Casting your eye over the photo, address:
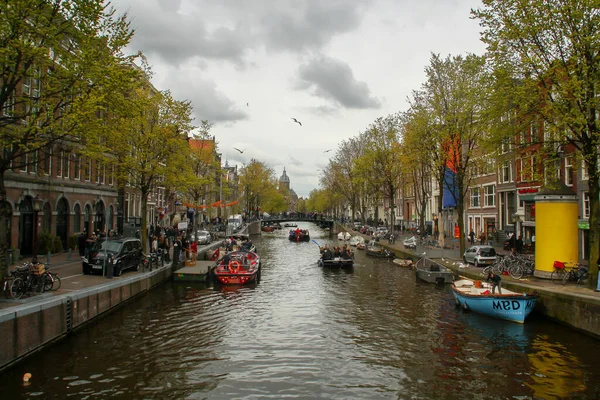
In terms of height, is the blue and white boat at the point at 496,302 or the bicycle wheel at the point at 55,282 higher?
the bicycle wheel at the point at 55,282

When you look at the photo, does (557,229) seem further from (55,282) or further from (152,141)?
(152,141)

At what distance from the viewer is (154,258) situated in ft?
98.4

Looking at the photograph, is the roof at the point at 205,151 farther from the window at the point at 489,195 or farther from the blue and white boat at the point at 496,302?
the blue and white boat at the point at 496,302

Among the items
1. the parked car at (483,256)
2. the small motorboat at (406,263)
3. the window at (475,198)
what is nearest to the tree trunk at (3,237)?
the parked car at (483,256)

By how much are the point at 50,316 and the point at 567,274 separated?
21.9m

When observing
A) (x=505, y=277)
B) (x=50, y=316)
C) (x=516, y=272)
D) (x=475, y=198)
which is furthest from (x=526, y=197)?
(x=50, y=316)

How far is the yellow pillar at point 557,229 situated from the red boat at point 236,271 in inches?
670

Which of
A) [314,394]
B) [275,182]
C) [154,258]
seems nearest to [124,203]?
[154,258]

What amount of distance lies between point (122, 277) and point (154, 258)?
5695mm

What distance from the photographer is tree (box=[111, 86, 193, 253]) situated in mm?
32562

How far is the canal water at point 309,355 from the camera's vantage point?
12539 mm

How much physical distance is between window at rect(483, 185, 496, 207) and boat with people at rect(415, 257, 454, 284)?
22.7 meters

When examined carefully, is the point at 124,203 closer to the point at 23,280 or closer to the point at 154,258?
the point at 154,258

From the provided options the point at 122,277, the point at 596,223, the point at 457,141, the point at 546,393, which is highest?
the point at 457,141
